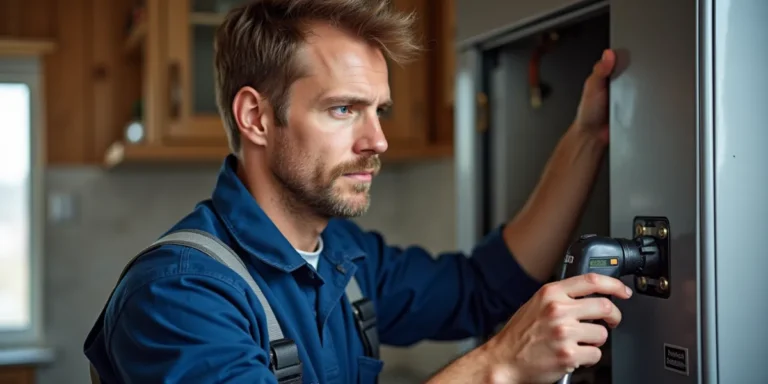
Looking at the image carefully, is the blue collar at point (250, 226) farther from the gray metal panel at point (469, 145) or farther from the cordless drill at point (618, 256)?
the cordless drill at point (618, 256)

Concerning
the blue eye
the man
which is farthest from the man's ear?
the blue eye

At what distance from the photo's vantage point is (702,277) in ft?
2.59

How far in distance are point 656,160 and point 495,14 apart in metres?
0.38

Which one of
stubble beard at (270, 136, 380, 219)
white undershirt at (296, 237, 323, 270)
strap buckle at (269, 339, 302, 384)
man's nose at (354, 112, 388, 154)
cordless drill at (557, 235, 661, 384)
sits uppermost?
man's nose at (354, 112, 388, 154)

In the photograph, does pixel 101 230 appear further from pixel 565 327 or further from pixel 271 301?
pixel 565 327

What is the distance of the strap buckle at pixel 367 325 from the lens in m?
1.25

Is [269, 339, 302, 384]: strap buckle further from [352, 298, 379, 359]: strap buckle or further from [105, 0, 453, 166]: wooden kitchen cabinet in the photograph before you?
[105, 0, 453, 166]: wooden kitchen cabinet

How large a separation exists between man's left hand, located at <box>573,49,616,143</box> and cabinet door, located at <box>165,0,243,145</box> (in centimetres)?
144

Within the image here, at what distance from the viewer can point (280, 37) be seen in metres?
1.20

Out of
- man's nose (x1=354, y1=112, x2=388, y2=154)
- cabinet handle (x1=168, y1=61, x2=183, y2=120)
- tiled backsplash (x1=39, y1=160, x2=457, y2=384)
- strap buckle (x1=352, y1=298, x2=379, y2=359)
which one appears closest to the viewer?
man's nose (x1=354, y1=112, x2=388, y2=154)

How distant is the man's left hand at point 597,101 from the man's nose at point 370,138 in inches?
10.4

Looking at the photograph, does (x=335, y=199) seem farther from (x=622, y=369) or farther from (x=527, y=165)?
(x=622, y=369)

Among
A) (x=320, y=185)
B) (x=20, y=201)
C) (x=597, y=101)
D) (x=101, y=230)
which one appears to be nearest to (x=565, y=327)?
(x=597, y=101)

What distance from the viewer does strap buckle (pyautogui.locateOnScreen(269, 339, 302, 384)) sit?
1023mm
